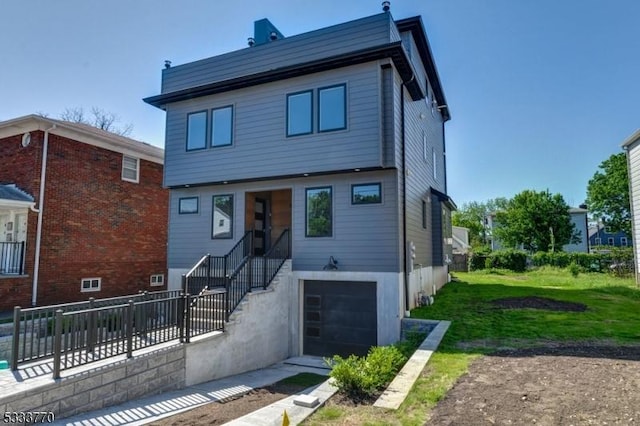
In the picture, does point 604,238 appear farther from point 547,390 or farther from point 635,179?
point 547,390

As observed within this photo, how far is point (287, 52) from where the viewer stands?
431 inches

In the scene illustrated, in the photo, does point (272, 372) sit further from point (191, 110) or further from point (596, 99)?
point (596, 99)

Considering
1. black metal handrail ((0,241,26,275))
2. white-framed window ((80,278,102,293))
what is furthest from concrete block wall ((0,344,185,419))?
white-framed window ((80,278,102,293))

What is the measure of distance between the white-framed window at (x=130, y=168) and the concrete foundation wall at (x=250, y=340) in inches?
329

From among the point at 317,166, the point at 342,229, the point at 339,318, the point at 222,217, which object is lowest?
the point at 339,318

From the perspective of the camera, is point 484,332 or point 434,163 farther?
point 434,163

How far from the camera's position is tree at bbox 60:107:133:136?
29797 mm

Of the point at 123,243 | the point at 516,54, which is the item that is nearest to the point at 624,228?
the point at 516,54

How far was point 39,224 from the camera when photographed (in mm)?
11562

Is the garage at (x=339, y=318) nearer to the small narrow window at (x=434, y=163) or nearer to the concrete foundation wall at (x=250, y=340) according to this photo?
the concrete foundation wall at (x=250, y=340)

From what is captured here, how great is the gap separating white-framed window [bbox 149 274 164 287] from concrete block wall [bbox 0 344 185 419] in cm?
961

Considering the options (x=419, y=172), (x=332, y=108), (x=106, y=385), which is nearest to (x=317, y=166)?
(x=332, y=108)

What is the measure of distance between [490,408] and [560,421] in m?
0.66

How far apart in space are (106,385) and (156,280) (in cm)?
1080
